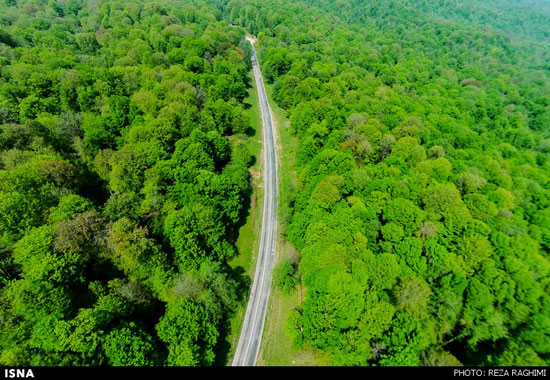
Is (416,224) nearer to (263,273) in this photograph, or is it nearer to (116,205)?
(263,273)

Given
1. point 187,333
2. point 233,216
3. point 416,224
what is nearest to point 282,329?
point 187,333

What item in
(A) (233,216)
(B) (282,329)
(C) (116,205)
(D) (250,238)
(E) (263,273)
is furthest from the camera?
(D) (250,238)

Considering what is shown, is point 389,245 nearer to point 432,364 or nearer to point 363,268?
point 363,268

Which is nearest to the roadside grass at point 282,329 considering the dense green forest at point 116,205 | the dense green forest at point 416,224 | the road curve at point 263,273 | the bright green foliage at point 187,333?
the road curve at point 263,273

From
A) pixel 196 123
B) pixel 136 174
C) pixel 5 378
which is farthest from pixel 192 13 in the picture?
pixel 5 378

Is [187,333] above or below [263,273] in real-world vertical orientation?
above

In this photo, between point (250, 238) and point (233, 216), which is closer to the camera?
point (233, 216)

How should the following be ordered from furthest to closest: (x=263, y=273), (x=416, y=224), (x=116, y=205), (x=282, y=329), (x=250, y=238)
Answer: (x=250, y=238) → (x=263, y=273) → (x=416, y=224) → (x=116, y=205) → (x=282, y=329)

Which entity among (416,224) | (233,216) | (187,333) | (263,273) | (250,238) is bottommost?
(263,273)
